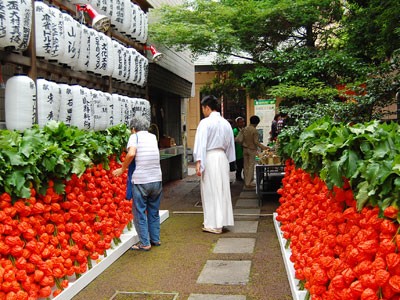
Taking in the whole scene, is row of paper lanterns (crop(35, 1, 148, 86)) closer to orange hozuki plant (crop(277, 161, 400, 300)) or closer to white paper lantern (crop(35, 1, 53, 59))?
white paper lantern (crop(35, 1, 53, 59))

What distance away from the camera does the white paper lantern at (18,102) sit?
18.5 feet

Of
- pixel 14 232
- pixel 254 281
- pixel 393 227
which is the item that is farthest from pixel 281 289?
pixel 14 232

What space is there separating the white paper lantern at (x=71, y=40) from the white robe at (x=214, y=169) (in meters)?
2.24

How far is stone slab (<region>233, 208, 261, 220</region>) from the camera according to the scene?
9.09m

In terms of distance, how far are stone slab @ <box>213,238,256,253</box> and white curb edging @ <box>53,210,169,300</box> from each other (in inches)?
50.0

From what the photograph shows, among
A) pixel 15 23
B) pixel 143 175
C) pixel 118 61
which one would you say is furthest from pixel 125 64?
pixel 15 23

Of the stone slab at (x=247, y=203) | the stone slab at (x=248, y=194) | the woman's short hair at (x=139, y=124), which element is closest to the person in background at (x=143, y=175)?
the woman's short hair at (x=139, y=124)

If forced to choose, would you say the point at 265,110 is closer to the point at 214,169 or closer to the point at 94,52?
the point at 214,169

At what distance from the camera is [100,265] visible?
5.75m

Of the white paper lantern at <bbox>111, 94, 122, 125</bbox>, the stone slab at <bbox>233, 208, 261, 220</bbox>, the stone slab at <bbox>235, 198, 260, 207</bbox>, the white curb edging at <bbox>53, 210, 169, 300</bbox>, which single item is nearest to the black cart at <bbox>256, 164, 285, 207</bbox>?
the stone slab at <bbox>235, 198, 260, 207</bbox>

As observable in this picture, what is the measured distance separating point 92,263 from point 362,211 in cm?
357

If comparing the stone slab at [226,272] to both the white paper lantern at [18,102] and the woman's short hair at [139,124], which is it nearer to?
the woman's short hair at [139,124]

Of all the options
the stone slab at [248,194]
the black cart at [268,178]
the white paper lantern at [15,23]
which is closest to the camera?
the white paper lantern at [15,23]

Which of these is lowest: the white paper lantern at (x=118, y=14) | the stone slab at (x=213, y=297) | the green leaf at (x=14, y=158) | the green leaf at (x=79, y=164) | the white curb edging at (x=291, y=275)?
the stone slab at (x=213, y=297)
